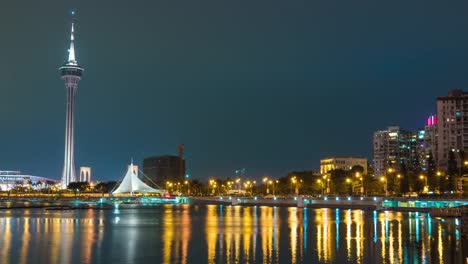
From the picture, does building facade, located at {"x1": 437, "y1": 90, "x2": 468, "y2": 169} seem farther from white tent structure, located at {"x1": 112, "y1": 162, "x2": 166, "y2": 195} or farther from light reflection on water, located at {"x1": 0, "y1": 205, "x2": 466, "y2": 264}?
light reflection on water, located at {"x1": 0, "y1": 205, "x2": 466, "y2": 264}

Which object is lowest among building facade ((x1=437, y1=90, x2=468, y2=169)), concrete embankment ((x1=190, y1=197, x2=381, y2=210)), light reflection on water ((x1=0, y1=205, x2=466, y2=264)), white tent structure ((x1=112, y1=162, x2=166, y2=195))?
light reflection on water ((x1=0, y1=205, x2=466, y2=264))

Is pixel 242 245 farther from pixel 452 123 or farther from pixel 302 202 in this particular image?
pixel 452 123

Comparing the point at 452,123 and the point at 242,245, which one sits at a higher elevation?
the point at 452,123

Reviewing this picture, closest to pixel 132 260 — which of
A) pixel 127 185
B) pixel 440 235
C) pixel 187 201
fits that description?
pixel 440 235

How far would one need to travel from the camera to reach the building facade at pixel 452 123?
598 ft

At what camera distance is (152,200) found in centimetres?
16288

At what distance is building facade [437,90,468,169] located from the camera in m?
182

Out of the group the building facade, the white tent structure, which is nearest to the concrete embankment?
the white tent structure

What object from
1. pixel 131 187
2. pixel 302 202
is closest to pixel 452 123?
pixel 302 202

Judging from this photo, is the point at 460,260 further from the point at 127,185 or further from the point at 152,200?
the point at 127,185

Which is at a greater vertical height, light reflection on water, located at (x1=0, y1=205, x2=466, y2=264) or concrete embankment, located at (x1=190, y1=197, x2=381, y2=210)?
concrete embankment, located at (x1=190, y1=197, x2=381, y2=210)

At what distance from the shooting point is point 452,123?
7259 inches

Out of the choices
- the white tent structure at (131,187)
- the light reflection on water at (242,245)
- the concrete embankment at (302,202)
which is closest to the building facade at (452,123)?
the concrete embankment at (302,202)

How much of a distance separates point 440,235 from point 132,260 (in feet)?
76.9
